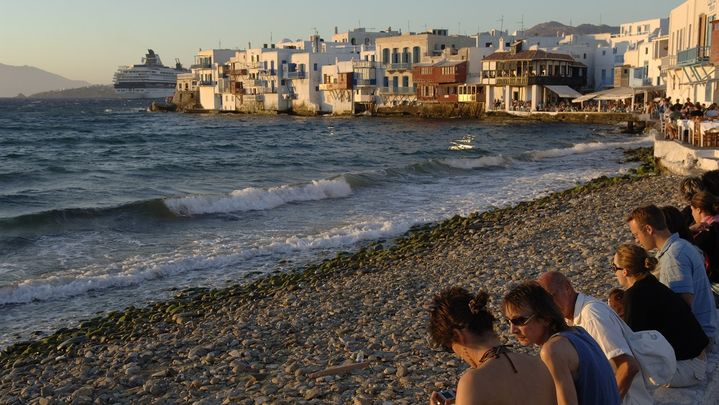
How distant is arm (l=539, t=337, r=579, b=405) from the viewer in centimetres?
333

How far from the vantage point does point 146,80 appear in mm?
172000

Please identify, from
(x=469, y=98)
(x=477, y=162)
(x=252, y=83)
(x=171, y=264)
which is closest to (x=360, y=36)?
(x=252, y=83)

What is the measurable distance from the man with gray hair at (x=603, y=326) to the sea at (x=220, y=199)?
8.13 meters

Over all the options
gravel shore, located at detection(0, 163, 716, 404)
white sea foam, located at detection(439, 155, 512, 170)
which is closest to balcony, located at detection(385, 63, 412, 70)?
white sea foam, located at detection(439, 155, 512, 170)

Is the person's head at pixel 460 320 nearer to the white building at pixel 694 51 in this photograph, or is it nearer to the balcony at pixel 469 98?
the white building at pixel 694 51

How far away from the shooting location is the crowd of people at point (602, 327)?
315 cm

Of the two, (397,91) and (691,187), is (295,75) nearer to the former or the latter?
(397,91)

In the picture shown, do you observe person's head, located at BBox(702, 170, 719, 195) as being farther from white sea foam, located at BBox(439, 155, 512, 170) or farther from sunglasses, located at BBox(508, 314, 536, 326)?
white sea foam, located at BBox(439, 155, 512, 170)

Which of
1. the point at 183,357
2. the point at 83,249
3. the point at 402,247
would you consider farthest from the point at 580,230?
the point at 83,249

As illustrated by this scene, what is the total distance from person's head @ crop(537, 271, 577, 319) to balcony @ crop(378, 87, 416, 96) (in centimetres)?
7063

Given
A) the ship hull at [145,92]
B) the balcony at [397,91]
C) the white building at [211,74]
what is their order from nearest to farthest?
the balcony at [397,91]
the white building at [211,74]
the ship hull at [145,92]

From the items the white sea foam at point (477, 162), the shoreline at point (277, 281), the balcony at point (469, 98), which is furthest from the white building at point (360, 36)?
the shoreline at point (277, 281)

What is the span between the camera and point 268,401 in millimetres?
6430

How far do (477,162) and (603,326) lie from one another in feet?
94.1
